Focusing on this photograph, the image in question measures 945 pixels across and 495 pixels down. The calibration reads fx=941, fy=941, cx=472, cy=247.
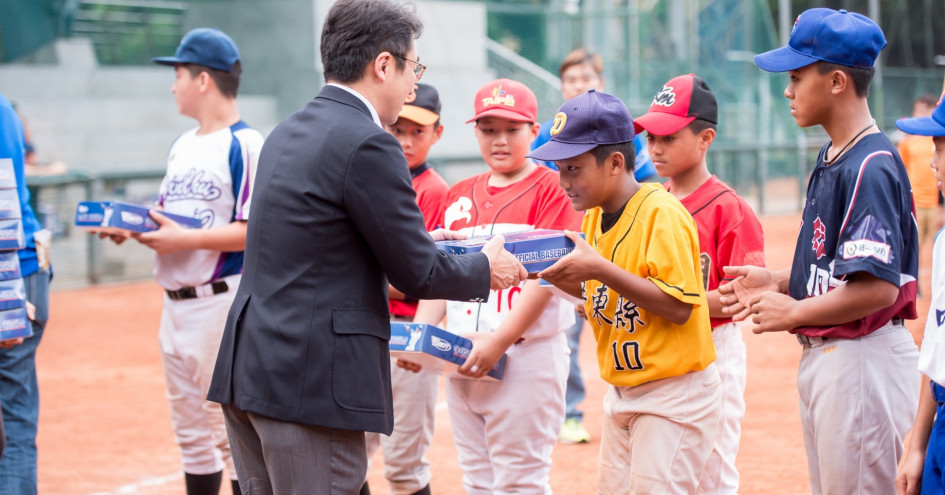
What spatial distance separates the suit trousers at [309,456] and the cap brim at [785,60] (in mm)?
1801

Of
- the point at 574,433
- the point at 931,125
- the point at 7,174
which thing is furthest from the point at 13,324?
the point at 574,433

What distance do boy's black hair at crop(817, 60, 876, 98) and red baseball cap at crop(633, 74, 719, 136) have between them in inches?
35.8

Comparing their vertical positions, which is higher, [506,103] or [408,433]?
[506,103]

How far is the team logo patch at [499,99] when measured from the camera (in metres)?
4.05

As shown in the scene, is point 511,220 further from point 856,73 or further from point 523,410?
point 856,73

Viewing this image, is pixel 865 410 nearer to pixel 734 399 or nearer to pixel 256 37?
pixel 734 399

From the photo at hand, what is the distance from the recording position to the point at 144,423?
24.1 feet

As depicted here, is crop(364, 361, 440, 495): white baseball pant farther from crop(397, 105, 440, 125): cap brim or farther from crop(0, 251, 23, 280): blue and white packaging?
crop(0, 251, 23, 280): blue and white packaging

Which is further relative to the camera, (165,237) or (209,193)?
(209,193)

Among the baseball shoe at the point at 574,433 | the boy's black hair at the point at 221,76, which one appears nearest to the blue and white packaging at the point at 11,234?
the boy's black hair at the point at 221,76

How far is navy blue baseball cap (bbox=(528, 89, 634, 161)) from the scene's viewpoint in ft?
10.5

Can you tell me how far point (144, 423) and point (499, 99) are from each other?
4693mm

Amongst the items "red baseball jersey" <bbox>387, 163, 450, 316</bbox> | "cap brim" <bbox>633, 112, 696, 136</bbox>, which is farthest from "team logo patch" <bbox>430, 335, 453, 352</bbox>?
"cap brim" <bbox>633, 112, 696, 136</bbox>

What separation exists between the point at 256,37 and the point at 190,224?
2214 centimetres
